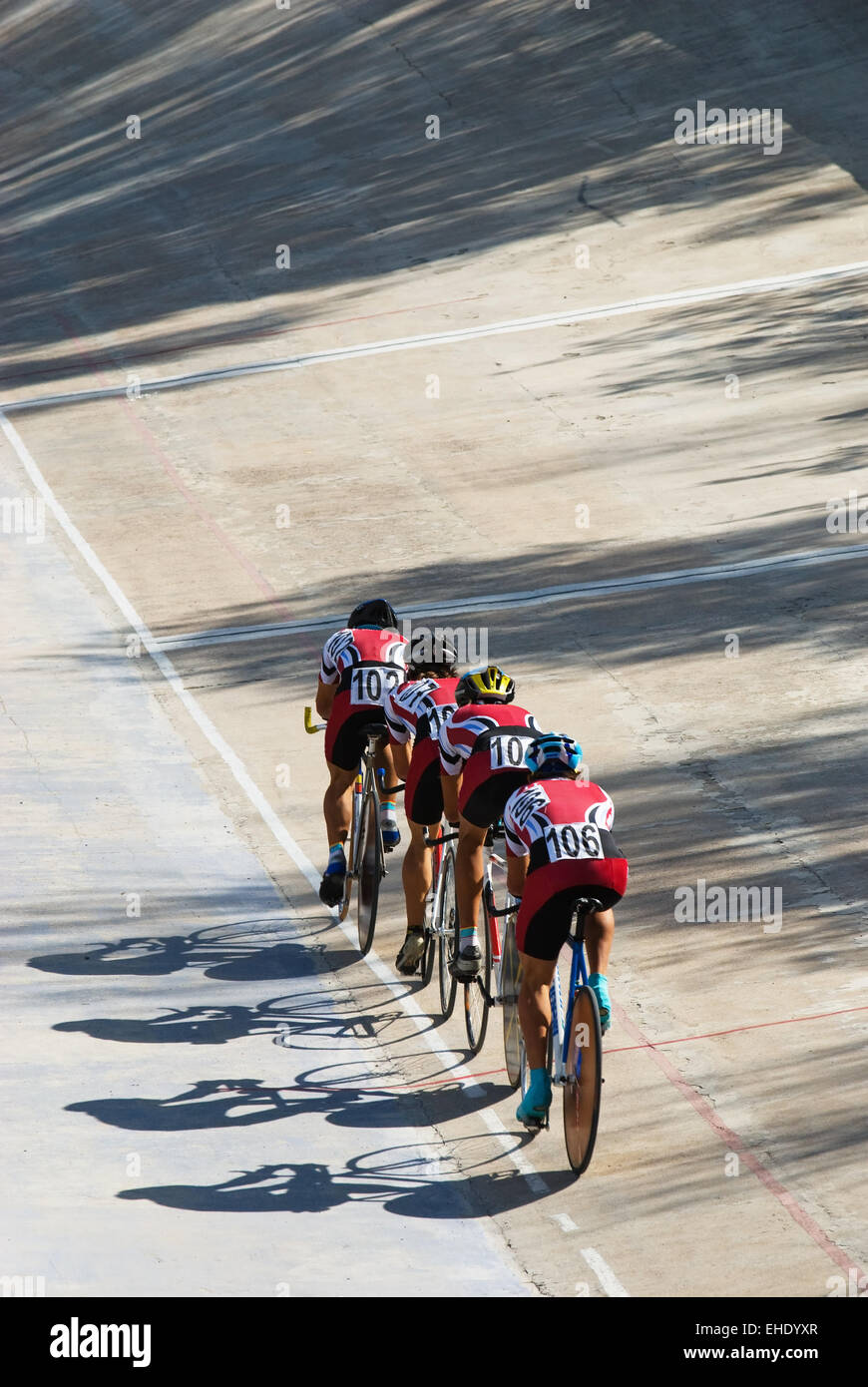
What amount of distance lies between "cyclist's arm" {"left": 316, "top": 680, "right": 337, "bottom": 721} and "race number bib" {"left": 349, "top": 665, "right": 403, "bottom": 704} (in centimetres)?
34

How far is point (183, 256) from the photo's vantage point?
974 inches

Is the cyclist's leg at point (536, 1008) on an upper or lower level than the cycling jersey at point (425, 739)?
lower

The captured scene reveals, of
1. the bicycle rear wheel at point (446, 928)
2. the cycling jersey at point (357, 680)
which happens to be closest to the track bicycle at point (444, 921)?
the bicycle rear wheel at point (446, 928)

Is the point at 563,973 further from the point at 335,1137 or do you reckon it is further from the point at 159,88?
the point at 159,88

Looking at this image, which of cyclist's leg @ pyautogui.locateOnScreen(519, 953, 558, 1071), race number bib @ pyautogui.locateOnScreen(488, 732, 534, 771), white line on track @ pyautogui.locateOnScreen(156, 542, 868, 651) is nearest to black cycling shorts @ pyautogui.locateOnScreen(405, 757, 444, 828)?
race number bib @ pyautogui.locateOnScreen(488, 732, 534, 771)

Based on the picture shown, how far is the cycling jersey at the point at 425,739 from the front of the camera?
337 inches

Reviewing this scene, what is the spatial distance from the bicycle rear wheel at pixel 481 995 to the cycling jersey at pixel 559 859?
3.42 feet

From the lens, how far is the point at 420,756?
8680mm

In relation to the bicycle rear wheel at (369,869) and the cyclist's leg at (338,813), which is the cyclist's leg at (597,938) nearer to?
the bicycle rear wheel at (369,869)

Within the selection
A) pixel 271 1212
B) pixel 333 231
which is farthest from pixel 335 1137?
pixel 333 231

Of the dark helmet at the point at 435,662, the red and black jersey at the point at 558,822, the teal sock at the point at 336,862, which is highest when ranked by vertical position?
the dark helmet at the point at 435,662

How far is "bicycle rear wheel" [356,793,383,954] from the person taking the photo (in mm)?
9234

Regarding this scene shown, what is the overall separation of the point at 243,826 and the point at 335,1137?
12.3 feet

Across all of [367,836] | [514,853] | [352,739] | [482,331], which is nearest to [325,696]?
[352,739]
